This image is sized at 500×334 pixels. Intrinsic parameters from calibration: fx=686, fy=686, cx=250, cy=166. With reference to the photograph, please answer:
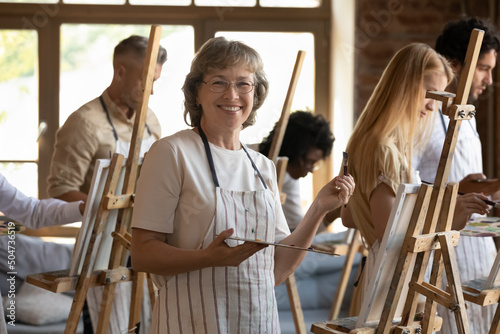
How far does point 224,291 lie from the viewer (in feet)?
4.99

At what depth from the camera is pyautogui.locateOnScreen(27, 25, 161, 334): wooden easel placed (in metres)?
2.01

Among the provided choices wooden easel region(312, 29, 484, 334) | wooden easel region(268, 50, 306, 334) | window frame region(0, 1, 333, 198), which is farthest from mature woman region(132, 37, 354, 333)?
window frame region(0, 1, 333, 198)

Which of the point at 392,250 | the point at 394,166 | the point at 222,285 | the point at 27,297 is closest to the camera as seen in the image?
the point at 222,285

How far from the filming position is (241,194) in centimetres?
155

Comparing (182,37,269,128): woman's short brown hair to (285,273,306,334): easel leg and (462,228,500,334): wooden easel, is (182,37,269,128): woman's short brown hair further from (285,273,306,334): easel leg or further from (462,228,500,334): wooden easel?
(285,273,306,334): easel leg

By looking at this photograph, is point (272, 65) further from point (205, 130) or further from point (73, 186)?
point (205, 130)

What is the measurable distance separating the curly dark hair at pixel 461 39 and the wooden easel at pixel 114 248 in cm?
118

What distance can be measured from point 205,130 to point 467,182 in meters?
1.07

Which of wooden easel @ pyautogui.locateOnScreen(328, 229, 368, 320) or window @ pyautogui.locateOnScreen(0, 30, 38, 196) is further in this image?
window @ pyautogui.locateOnScreen(0, 30, 38, 196)

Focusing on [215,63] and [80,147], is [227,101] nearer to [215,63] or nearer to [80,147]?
[215,63]

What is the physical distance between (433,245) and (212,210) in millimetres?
677

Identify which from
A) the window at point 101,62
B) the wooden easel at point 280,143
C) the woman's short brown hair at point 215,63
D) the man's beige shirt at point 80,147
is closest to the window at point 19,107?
the window at point 101,62

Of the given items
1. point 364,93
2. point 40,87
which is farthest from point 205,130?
point 40,87

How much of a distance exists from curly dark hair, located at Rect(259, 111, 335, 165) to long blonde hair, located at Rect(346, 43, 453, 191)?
4.19 ft
